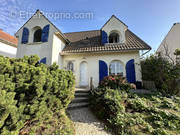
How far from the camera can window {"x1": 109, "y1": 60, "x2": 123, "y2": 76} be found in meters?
8.01

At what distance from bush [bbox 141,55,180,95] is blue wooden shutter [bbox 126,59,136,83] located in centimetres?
110

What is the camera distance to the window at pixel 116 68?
8.01m

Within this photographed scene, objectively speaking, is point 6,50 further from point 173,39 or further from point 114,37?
point 173,39

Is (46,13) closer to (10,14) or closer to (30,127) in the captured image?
(10,14)

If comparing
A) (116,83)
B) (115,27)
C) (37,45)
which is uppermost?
(115,27)

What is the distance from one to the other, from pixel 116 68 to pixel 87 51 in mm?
3512

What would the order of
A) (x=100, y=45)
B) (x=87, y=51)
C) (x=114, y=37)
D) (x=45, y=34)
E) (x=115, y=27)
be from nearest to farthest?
(x=45, y=34), (x=87, y=51), (x=100, y=45), (x=115, y=27), (x=114, y=37)

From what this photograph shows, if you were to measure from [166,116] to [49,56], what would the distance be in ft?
28.7

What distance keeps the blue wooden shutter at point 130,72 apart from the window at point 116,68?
2.13 ft

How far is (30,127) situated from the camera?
7.49ft

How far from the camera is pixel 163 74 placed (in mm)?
6262

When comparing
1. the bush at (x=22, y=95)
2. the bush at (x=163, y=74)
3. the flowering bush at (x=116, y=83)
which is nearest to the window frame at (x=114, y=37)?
the bush at (x=163, y=74)

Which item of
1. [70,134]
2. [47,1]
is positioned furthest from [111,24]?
[70,134]

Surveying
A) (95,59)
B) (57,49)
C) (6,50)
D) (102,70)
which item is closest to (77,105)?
(102,70)
